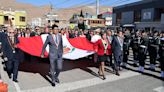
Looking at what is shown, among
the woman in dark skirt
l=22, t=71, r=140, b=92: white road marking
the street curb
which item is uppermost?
the woman in dark skirt

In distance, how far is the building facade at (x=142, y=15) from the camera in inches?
1898

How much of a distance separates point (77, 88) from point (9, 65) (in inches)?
97.4

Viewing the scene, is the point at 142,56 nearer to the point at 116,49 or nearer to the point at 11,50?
the point at 116,49

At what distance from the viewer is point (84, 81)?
8.98 meters

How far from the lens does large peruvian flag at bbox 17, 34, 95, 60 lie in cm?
1044

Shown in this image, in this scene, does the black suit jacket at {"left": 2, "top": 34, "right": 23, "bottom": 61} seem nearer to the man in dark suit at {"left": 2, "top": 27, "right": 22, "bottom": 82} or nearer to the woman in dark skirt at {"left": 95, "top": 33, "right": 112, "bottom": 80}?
the man in dark suit at {"left": 2, "top": 27, "right": 22, "bottom": 82}

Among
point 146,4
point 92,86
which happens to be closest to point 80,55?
point 92,86

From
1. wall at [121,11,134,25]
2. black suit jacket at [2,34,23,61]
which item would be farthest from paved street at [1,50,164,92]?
wall at [121,11,134,25]

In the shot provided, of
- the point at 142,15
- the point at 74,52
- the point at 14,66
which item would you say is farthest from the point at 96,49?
the point at 142,15

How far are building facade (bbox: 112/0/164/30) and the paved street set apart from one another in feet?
115

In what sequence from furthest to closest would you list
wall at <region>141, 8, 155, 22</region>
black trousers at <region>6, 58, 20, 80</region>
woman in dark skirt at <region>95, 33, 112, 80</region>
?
wall at <region>141, 8, 155, 22</region>, woman in dark skirt at <region>95, 33, 112, 80</region>, black trousers at <region>6, 58, 20, 80</region>

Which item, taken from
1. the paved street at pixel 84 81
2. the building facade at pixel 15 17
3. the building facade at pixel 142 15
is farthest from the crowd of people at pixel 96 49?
the building facade at pixel 15 17

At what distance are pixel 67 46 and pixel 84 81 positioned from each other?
8.99 ft

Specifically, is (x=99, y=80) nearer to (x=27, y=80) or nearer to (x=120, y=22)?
(x=27, y=80)
